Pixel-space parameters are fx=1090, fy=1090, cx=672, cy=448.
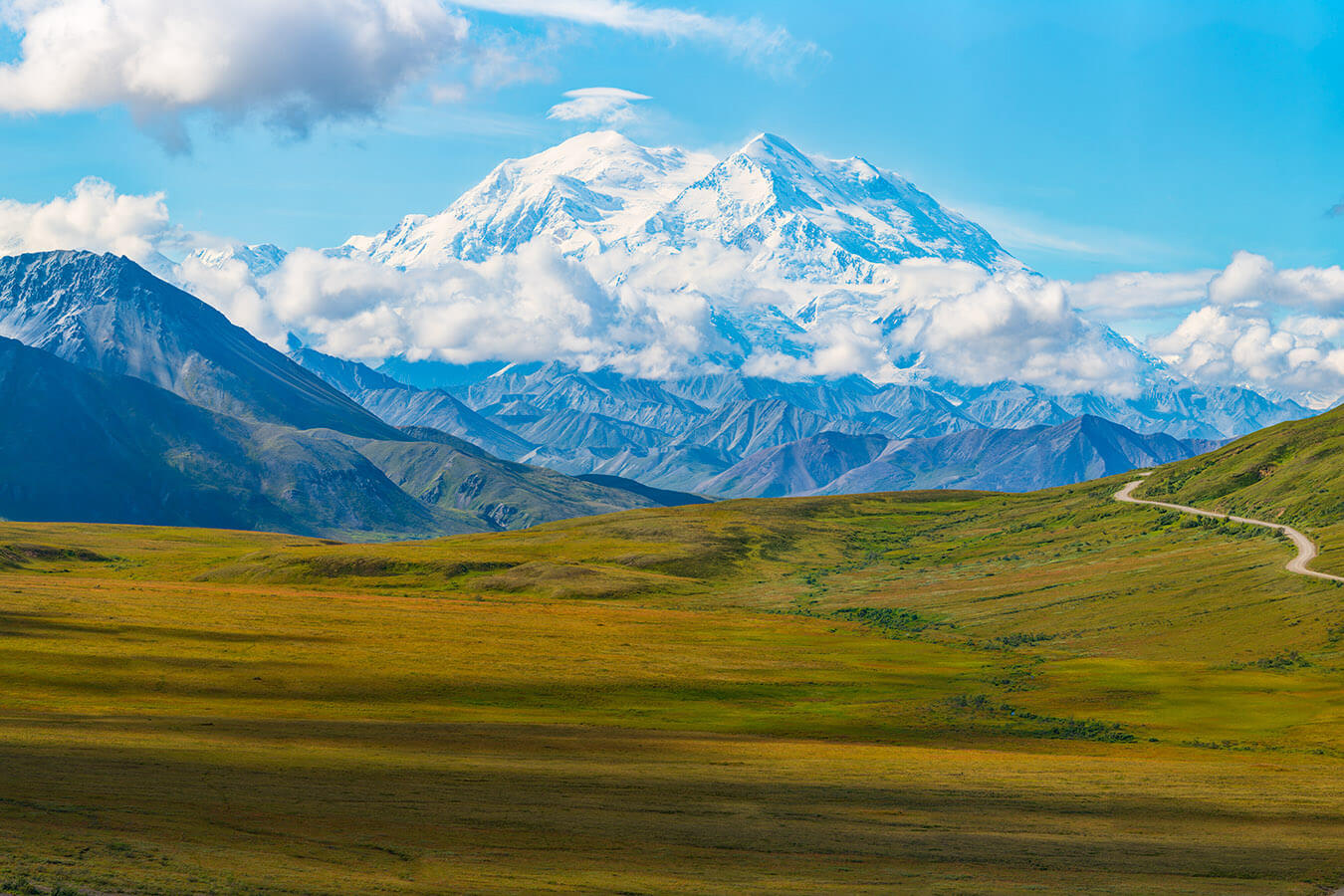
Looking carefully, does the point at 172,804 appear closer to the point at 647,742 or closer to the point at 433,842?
the point at 433,842

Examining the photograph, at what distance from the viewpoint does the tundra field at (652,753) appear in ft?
138

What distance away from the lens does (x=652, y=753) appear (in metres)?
69.9

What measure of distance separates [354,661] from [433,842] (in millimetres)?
67968

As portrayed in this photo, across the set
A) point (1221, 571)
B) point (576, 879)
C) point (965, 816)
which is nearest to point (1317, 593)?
point (1221, 571)

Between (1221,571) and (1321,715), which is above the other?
(1221,571)

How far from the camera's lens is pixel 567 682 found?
340ft

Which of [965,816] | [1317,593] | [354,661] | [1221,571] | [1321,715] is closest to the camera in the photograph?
[965,816]

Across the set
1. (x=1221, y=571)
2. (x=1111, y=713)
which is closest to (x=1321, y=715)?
(x=1111, y=713)

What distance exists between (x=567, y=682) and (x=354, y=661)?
71.5 ft

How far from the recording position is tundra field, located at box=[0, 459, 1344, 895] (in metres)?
42.0

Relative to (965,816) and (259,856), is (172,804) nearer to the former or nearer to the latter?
(259,856)

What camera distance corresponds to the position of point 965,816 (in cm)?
5491

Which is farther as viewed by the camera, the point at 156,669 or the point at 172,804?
the point at 156,669

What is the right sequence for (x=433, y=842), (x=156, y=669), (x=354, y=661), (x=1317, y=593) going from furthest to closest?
(x=1317, y=593) → (x=354, y=661) → (x=156, y=669) → (x=433, y=842)
